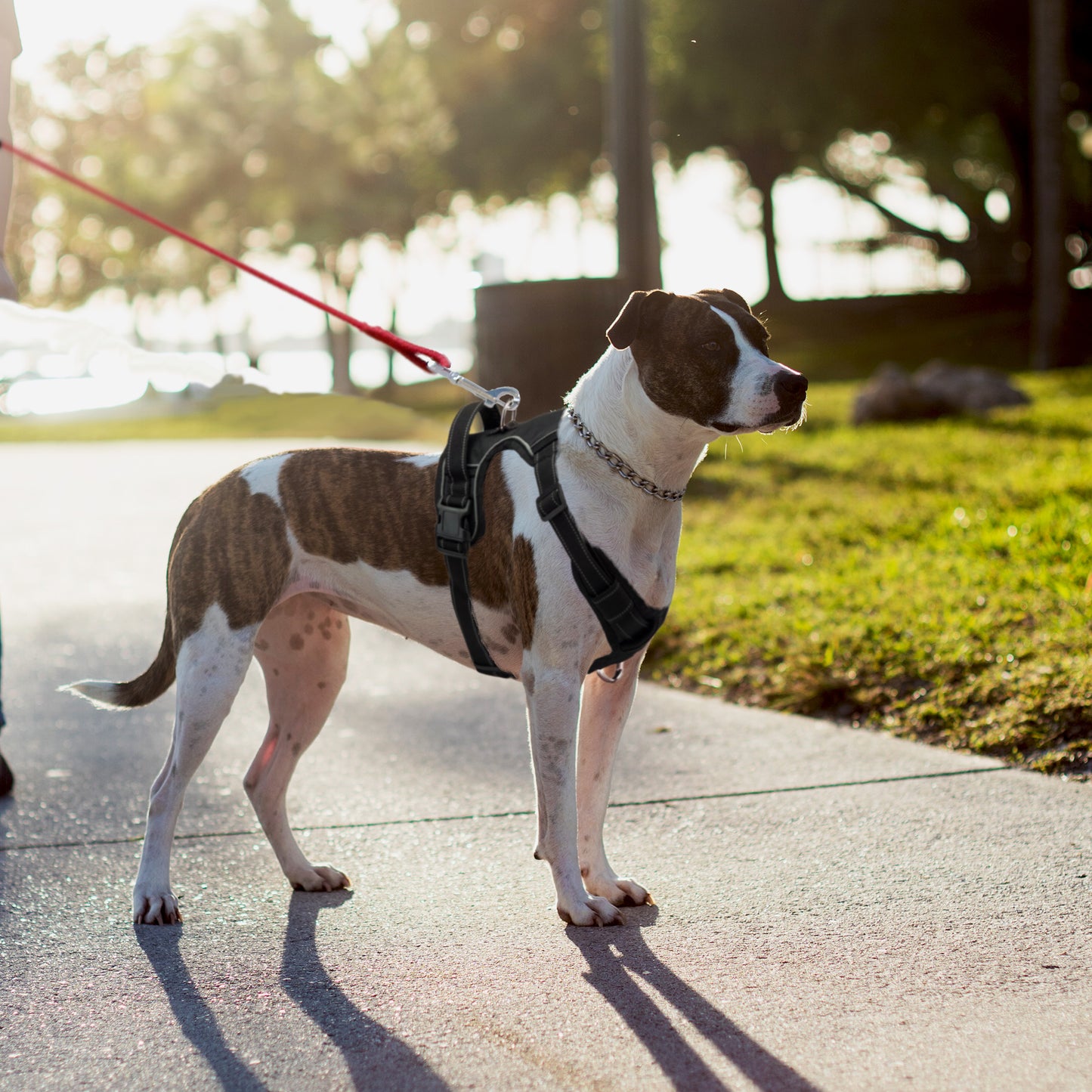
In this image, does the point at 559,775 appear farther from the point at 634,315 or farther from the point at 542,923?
the point at 634,315

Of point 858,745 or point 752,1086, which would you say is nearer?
point 752,1086

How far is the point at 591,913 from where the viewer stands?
354cm

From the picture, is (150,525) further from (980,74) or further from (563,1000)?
(980,74)

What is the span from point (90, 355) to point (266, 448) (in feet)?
43.4

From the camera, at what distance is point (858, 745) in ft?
16.5

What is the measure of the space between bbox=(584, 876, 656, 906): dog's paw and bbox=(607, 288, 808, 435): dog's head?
1276 millimetres

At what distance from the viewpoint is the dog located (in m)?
3.37

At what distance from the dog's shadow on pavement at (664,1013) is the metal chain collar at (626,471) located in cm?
112

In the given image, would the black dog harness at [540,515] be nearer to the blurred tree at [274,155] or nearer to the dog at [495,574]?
the dog at [495,574]

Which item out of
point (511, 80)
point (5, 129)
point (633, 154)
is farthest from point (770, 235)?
point (5, 129)

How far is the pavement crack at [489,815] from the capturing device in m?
4.38

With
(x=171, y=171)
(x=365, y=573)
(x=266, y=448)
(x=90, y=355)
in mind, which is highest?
(x=171, y=171)

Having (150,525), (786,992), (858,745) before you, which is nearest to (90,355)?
(786,992)

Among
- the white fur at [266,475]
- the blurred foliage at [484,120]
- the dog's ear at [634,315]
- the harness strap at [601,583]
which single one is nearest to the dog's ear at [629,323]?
the dog's ear at [634,315]
